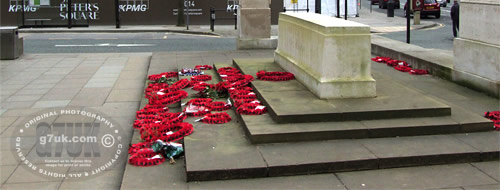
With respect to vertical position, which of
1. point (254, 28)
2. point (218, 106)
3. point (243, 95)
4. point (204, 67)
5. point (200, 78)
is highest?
point (254, 28)

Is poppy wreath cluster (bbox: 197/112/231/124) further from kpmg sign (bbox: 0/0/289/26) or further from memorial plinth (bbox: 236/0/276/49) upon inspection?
kpmg sign (bbox: 0/0/289/26)

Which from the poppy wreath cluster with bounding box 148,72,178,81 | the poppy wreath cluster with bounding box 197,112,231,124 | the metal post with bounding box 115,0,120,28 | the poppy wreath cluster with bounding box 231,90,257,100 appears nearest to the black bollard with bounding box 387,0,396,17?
the metal post with bounding box 115,0,120,28

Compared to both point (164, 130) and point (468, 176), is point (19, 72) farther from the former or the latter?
point (468, 176)

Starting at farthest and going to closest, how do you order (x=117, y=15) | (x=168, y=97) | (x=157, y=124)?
(x=117, y=15) → (x=168, y=97) → (x=157, y=124)

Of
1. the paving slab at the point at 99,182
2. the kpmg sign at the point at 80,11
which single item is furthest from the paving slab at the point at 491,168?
the kpmg sign at the point at 80,11

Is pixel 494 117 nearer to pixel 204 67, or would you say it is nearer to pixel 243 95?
pixel 243 95

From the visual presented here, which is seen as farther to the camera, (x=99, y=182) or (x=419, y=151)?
(x=419, y=151)

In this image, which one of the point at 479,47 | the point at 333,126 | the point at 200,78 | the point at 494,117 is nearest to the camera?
the point at 333,126

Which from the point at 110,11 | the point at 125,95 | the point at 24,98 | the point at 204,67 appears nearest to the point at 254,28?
the point at 204,67

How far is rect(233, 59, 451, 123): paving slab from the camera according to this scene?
7621 millimetres

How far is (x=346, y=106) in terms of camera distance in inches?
315

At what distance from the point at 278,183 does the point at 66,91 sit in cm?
637

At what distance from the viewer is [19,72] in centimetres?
1381

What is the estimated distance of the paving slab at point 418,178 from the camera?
612cm
